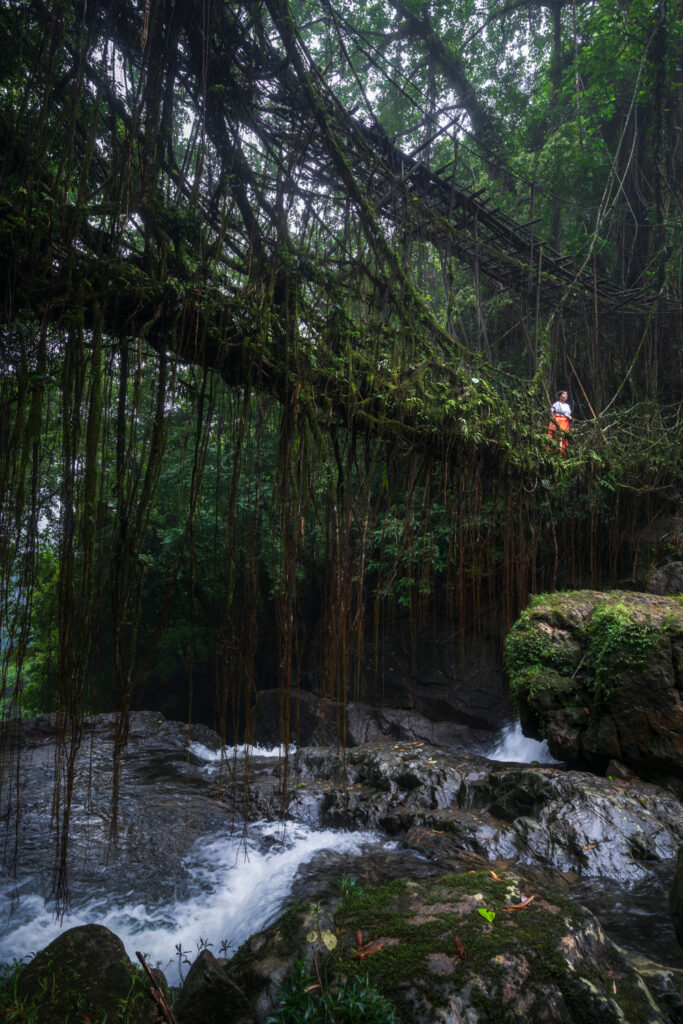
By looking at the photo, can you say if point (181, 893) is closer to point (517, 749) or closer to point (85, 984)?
point (85, 984)

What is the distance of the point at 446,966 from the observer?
2238 millimetres

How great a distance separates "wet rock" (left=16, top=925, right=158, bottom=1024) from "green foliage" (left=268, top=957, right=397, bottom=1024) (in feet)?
2.10

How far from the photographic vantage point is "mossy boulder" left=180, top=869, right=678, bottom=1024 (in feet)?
6.90

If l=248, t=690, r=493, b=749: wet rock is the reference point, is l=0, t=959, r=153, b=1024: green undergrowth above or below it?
above

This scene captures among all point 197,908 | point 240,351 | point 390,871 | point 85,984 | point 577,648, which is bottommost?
point 197,908

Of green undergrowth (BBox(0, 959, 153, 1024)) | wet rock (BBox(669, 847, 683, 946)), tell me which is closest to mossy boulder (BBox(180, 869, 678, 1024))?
green undergrowth (BBox(0, 959, 153, 1024))

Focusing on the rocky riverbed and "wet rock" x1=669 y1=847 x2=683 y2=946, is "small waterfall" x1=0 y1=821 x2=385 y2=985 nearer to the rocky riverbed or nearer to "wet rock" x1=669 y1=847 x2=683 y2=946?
the rocky riverbed

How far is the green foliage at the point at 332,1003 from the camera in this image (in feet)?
6.75

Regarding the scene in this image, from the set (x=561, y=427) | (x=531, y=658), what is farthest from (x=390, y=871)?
(x=561, y=427)

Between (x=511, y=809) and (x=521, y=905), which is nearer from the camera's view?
(x=521, y=905)

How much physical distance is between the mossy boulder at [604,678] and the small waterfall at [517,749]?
845 millimetres

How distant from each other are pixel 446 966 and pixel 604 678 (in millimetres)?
4274

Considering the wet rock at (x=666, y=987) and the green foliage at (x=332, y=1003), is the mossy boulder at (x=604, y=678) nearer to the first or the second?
the wet rock at (x=666, y=987)

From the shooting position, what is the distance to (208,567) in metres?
9.26
